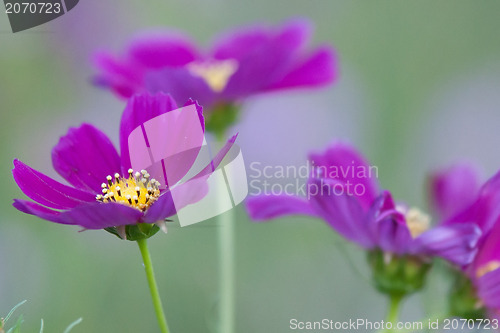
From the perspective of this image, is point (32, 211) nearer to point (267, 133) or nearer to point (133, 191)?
point (133, 191)

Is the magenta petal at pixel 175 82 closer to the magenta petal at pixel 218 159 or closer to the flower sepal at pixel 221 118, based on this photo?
the flower sepal at pixel 221 118

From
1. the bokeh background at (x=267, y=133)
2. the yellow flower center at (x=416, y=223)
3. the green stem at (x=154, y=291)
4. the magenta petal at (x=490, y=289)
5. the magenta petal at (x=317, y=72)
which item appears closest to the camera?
the green stem at (x=154, y=291)

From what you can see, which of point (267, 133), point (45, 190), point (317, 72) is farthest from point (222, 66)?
point (267, 133)

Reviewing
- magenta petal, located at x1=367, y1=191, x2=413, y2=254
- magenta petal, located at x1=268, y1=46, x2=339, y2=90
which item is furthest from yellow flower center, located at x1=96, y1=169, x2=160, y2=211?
magenta petal, located at x1=268, y1=46, x2=339, y2=90

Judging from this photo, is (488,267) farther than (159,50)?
No

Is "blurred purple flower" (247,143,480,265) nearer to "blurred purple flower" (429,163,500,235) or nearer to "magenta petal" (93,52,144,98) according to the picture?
"blurred purple flower" (429,163,500,235)

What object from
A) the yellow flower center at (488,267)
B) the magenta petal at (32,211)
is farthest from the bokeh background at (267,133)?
the magenta petal at (32,211)
